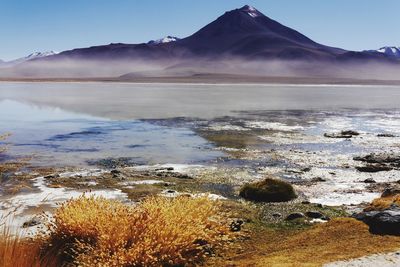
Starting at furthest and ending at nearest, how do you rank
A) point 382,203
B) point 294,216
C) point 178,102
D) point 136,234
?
point 178,102
point 294,216
point 382,203
point 136,234

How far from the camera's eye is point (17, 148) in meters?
16.7

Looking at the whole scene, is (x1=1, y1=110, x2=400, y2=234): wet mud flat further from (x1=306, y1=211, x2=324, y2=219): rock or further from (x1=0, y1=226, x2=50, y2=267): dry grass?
(x1=0, y1=226, x2=50, y2=267): dry grass

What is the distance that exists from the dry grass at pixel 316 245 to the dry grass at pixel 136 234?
46cm

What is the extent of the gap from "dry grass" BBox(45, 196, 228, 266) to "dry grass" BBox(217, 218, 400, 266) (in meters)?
0.46

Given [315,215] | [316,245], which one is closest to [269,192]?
[315,215]

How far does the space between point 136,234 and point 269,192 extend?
4293 mm

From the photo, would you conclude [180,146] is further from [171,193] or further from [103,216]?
[103,216]

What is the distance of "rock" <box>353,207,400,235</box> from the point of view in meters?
6.48

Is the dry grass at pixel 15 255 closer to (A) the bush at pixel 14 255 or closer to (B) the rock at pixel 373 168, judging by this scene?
(A) the bush at pixel 14 255

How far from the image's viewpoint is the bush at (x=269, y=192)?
392 inches

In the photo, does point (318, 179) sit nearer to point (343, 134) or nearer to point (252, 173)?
point (252, 173)

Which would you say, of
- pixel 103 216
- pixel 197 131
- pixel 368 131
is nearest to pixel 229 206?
pixel 103 216

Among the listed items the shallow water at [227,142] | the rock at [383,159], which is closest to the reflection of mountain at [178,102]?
the shallow water at [227,142]

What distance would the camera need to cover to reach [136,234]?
626 cm
